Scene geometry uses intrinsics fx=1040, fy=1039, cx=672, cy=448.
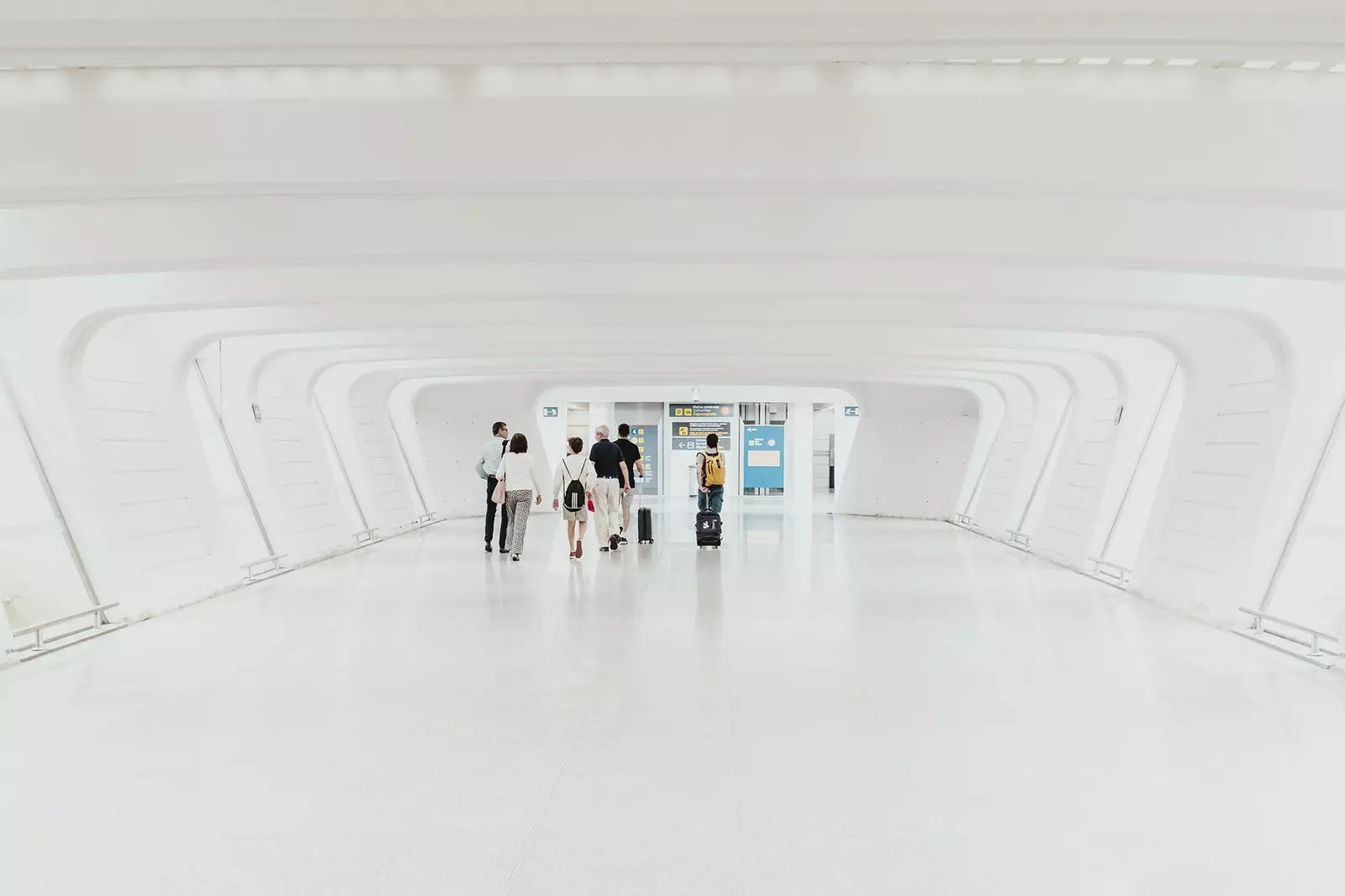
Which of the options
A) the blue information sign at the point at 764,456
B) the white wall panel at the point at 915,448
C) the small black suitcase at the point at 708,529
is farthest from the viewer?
the blue information sign at the point at 764,456

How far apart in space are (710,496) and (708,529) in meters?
0.59


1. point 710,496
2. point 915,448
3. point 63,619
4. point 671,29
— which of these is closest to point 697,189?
point 671,29

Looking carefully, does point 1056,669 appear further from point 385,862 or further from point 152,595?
point 152,595

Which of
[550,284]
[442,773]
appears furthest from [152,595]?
[442,773]

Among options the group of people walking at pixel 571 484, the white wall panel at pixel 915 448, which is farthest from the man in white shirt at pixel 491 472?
the white wall panel at pixel 915 448

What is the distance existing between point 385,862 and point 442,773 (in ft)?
3.20

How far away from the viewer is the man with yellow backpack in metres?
15.0

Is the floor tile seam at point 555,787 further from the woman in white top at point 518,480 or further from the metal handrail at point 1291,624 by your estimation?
the woman in white top at point 518,480

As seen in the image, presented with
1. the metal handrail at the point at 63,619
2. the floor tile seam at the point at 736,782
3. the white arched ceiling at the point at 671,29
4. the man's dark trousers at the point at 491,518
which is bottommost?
the man's dark trousers at the point at 491,518

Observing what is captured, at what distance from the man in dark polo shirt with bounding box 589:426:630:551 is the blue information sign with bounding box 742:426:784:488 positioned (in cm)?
1736

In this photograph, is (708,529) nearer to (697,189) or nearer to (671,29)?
(697,189)

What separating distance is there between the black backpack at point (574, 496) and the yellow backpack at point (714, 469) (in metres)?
2.82

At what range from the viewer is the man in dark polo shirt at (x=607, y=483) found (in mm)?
14023

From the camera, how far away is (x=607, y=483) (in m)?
14.0
